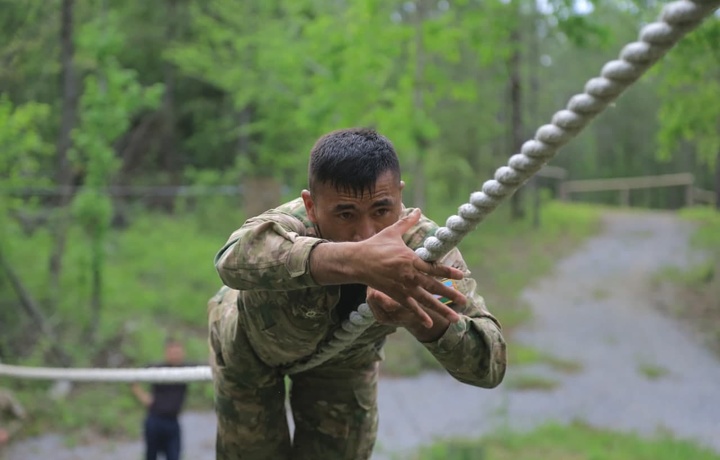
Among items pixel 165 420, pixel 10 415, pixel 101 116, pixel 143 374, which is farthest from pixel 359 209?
pixel 10 415

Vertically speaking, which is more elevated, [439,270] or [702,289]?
[439,270]

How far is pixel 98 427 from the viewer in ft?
23.6

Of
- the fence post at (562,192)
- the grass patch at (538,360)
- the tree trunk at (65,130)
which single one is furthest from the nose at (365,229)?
the fence post at (562,192)

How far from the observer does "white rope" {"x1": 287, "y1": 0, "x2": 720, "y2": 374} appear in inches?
43.9

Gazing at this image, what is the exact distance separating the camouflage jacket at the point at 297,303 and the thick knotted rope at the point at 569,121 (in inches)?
4.5

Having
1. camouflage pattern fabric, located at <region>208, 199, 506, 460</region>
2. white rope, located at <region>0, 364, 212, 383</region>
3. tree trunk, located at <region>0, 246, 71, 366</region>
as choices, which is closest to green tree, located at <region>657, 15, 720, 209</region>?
white rope, located at <region>0, 364, 212, 383</region>

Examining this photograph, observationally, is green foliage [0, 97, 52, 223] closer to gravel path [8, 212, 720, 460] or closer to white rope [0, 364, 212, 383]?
gravel path [8, 212, 720, 460]

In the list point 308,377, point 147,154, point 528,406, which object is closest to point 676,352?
point 528,406

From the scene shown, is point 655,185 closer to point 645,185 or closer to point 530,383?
point 645,185

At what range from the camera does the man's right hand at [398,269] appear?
4.85 feet

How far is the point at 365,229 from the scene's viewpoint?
172cm

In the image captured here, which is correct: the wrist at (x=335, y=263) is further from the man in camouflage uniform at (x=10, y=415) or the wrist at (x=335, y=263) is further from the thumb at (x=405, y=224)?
the man in camouflage uniform at (x=10, y=415)

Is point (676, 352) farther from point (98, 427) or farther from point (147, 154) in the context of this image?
point (147, 154)

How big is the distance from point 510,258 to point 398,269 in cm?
1122
